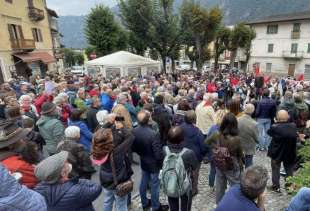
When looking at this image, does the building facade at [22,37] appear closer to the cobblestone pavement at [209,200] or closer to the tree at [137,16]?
the tree at [137,16]

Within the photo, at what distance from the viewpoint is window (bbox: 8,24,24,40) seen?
21.3 meters

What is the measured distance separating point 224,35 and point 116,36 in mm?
14489

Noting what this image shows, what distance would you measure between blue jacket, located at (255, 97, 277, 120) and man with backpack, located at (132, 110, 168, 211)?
156 inches

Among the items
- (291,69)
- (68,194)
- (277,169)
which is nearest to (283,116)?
(277,169)

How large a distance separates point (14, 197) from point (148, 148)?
7.29 feet

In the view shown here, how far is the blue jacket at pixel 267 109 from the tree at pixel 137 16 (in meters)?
16.8

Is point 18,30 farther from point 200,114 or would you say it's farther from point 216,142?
point 216,142

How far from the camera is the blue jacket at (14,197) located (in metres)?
1.68

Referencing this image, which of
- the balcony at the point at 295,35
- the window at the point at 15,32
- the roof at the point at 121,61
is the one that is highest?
the window at the point at 15,32

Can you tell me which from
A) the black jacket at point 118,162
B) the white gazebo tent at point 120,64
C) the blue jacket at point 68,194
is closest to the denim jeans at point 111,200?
the black jacket at point 118,162

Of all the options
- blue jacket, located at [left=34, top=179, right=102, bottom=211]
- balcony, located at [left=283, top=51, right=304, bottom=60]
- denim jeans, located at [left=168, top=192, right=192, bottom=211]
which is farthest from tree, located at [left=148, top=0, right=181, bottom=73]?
balcony, located at [left=283, top=51, right=304, bottom=60]

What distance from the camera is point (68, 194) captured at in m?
2.23

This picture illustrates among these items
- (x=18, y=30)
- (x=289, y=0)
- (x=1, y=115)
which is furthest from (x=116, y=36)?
(x=289, y=0)

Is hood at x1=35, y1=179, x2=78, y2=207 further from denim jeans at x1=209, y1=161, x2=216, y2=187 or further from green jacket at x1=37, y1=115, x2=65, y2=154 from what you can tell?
denim jeans at x1=209, y1=161, x2=216, y2=187
